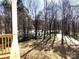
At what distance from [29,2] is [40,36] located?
0.69 meters

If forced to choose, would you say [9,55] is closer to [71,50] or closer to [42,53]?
[42,53]

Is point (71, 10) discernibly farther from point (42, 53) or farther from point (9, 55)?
point (9, 55)

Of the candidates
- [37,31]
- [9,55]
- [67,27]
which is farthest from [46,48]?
[9,55]

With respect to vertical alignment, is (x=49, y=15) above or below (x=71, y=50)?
above

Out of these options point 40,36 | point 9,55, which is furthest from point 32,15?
point 9,55

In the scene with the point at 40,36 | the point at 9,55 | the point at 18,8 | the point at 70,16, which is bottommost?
the point at 9,55

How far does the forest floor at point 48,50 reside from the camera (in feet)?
8.66

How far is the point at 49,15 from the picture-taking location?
270 centimetres

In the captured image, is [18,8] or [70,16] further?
[18,8]

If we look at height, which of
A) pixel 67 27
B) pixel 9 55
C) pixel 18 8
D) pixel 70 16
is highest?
pixel 18 8

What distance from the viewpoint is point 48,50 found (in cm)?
272

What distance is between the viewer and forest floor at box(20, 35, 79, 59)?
2.64 metres

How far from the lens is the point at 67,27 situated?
2.64 metres

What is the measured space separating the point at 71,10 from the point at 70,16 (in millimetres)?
111
